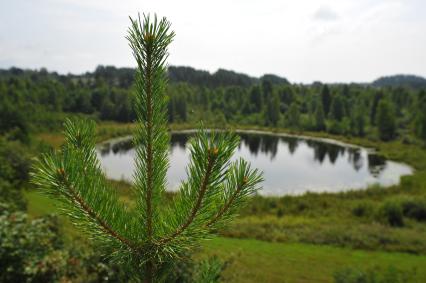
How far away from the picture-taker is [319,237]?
51.2 feet

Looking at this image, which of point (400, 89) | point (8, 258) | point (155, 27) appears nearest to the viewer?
point (155, 27)

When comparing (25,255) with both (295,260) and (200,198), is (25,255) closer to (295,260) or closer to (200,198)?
(200,198)

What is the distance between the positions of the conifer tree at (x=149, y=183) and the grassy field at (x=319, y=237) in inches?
322

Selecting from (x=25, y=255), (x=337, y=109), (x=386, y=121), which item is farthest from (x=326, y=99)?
(x=25, y=255)

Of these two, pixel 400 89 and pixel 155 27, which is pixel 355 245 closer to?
pixel 155 27

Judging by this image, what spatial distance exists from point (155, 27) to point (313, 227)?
57.8 ft

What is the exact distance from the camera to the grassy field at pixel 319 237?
12.0 m

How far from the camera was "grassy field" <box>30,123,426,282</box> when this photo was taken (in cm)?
1195

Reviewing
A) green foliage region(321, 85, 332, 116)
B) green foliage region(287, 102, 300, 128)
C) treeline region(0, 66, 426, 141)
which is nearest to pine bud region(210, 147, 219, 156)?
treeline region(0, 66, 426, 141)

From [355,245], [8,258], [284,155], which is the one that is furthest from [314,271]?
[284,155]

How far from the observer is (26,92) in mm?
54781

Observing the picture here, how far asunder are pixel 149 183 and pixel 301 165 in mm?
37057

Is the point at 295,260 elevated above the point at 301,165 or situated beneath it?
situated beneath

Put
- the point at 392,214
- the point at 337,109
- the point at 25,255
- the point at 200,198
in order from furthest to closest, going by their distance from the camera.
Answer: the point at 337,109, the point at 392,214, the point at 25,255, the point at 200,198
